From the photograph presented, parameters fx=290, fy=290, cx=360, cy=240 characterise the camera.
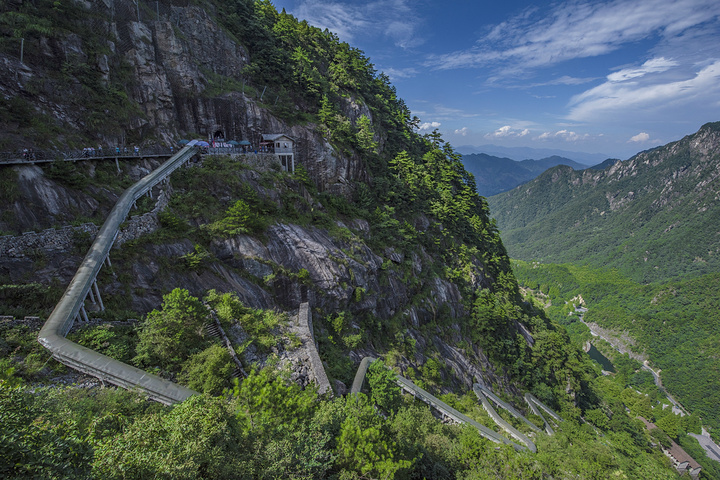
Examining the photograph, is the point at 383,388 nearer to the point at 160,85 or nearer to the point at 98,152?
the point at 98,152

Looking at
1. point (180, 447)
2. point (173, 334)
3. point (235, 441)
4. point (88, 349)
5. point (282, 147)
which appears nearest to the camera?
point (180, 447)

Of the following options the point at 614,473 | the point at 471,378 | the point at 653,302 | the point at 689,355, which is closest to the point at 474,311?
the point at 471,378

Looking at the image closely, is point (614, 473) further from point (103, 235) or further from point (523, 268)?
point (523, 268)

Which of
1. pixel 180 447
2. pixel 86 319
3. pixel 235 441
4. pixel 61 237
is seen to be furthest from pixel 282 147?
pixel 180 447

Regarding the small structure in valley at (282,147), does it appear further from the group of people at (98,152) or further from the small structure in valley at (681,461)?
the small structure in valley at (681,461)

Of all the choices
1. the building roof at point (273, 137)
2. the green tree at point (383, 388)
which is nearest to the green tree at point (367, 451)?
the green tree at point (383, 388)
